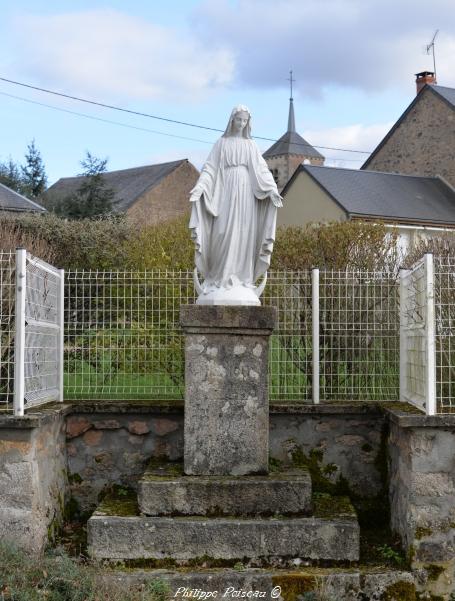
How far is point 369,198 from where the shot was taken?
24609mm

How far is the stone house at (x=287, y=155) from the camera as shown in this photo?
5262cm

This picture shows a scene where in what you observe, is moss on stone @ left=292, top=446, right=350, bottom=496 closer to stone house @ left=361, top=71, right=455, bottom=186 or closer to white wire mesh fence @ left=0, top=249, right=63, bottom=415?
white wire mesh fence @ left=0, top=249, right=63, bottom=415

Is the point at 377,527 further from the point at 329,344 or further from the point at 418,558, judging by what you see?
the point at 329,344

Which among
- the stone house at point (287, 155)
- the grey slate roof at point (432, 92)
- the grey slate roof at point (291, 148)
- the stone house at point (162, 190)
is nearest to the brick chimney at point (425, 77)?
the grey slate roof at point (432, 92)

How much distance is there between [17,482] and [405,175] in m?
23.3

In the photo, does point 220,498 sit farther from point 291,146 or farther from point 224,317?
point 291,146

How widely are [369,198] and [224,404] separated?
19390 mm

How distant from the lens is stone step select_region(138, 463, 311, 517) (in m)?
5.95

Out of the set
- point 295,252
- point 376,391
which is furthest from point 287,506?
point 295,252

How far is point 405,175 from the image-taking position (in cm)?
2711

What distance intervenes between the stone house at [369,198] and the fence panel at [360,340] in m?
15.0

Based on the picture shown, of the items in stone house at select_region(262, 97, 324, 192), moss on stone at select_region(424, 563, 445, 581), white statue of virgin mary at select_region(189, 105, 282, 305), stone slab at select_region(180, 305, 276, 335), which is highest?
stone house at select_region(262, 97, 324, 192)

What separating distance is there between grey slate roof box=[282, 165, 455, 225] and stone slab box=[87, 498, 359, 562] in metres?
17.7

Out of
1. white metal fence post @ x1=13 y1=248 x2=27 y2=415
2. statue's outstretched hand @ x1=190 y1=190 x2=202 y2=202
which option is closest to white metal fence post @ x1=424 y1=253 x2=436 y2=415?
statue's outstretched hand @ x1=190 y1=190 x2=202 y2=202
